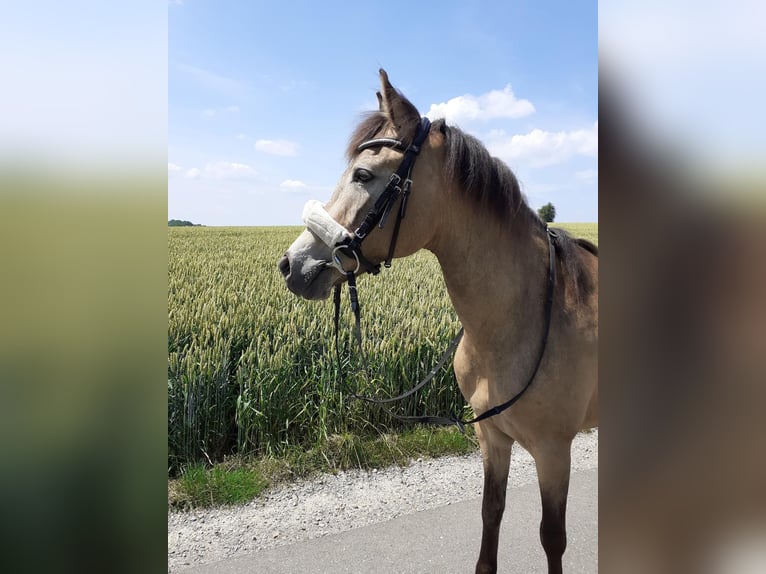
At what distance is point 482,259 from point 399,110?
2.53ft

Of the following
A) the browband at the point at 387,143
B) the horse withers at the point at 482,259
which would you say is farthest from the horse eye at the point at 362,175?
the browband at the point at 387,143

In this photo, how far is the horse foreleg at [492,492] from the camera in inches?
104

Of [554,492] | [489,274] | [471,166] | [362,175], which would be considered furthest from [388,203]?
[554,492]

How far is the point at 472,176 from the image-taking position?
2137mm

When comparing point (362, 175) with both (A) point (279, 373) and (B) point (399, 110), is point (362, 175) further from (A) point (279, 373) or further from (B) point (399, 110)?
(A) point (279, 373)

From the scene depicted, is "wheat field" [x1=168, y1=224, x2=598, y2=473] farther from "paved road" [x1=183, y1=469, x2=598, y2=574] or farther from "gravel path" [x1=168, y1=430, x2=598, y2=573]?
"paved road" [x1=183, y1=469, x2=598, y2=574]

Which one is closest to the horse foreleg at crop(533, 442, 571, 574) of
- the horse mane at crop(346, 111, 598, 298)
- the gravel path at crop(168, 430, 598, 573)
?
the horse mane at crop(346, 111, 598, 298)

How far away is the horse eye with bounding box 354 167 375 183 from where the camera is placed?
204 centimetres

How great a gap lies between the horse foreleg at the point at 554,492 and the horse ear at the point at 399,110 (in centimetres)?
162

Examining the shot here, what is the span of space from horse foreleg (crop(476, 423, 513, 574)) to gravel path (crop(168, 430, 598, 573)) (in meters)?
1.11
